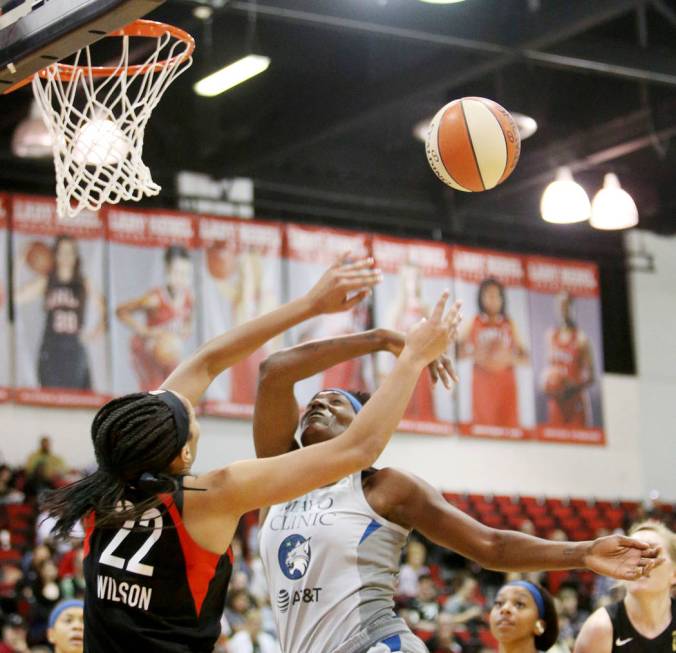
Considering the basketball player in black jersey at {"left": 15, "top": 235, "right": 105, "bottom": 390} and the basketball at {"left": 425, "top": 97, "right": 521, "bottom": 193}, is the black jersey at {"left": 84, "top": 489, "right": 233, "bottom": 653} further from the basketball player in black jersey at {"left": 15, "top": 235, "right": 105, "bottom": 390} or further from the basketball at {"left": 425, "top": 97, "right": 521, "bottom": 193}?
the basketball player in black jersey at {"left": 15, "top": 235, "right": 105, "bottom": 390}

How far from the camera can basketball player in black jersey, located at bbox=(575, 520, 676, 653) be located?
4.86 m

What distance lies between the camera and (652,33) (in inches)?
578

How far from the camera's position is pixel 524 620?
Result: 5.16m

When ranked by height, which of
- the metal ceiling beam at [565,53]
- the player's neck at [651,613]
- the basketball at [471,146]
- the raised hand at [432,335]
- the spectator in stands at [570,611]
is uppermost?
the metal ceiling beam at [565,53]

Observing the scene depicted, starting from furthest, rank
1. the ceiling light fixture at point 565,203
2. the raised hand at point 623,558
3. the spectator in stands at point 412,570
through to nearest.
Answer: the spectator in stands at point 412,570 < the ceiling light fixture at point 565,203 < the raised hand at point 623,558

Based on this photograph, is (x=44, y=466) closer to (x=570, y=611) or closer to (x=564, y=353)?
(x=570, y=611)

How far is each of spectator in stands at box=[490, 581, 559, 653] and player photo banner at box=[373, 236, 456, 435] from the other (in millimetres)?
11193

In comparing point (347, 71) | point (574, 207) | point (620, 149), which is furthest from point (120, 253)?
point (620, 149)

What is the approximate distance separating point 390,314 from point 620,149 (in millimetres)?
3775

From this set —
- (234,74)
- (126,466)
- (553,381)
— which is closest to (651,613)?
(126,466)

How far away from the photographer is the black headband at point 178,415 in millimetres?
3125

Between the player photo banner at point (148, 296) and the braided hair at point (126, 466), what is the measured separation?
467 inches

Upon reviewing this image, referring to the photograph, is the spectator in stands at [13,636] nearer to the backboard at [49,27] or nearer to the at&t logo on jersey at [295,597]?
the at&t logo on jersey at [295,597]

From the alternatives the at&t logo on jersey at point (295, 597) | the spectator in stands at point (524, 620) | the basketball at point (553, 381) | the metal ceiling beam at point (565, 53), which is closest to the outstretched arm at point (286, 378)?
the at&t logo on jersey at point (295, 597)
